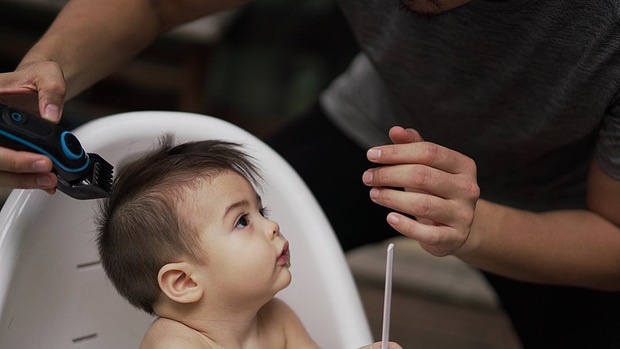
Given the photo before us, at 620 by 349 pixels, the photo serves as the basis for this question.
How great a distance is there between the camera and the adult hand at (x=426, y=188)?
0.80m

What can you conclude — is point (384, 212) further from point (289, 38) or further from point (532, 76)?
point (289, 38)

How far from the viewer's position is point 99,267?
3.17ft

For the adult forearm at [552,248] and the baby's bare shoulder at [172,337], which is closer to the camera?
the baby's bare shoulder at [172,337]

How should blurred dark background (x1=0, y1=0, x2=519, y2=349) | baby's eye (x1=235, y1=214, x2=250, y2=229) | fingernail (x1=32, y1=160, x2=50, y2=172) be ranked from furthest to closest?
blurred dark background (x1=0, y1=0, x2=519, y2=349) → baby's eye (x1=235, y1=214, x2=250, y2=229) → fingernail (x1=32, y1=160, x2=50, y2=172)

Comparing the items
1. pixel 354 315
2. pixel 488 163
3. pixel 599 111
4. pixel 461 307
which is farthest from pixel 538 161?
pixel 461 307

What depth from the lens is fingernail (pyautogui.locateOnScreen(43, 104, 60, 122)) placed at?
83 centimetres

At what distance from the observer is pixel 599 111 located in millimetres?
946

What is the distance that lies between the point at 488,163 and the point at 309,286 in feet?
1.02

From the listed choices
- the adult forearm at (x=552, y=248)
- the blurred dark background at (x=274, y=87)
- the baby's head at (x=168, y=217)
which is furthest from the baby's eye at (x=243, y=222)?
the blurred dark background at (x=274, y=87)

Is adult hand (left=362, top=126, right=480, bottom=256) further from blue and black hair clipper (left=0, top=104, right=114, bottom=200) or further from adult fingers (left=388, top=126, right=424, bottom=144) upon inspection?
blue and black hair clipper (left=0, top=104, right=114, bottom=200)

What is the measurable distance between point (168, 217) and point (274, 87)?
1402mm

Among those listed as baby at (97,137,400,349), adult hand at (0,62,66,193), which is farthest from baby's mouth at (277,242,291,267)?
adult hand at (0,62,66,193)

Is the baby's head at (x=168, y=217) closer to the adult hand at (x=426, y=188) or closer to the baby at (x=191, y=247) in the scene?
the baby at (x=191, y=247)

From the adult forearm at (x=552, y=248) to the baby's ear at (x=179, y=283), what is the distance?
0.97ft
